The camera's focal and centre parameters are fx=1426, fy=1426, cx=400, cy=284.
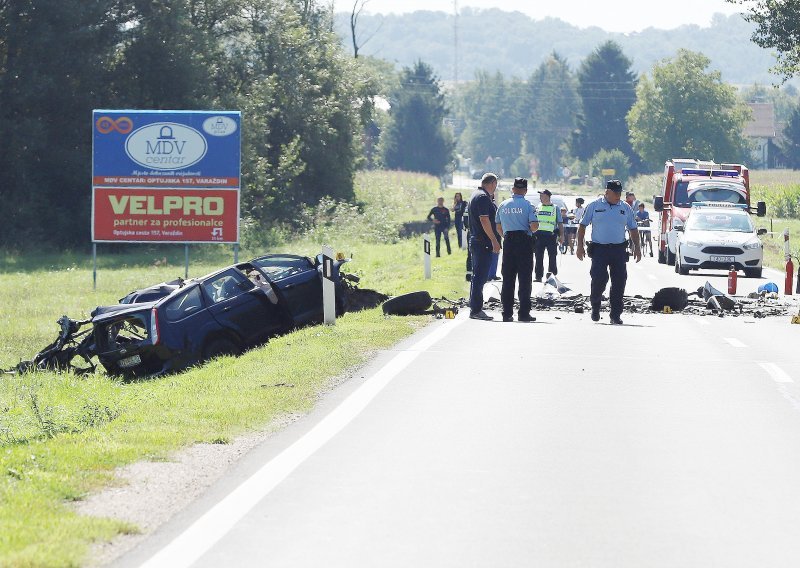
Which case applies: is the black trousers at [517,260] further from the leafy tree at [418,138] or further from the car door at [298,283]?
the leafy tree at [418,138]

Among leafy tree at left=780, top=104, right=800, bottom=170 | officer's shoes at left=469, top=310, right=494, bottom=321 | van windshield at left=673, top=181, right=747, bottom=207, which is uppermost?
leafy tree at left=780, top=104, right=800, bottom=170

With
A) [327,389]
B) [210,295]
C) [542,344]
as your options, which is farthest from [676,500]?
[210,295]

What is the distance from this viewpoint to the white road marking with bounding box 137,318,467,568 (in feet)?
20.9

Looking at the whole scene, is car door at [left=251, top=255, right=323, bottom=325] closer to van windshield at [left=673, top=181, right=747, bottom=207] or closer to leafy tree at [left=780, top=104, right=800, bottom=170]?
van windshield at [left=673, top=181, right=747, bottom=207]

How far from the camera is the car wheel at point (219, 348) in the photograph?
16938 millimetres

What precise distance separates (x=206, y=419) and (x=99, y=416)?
159cm

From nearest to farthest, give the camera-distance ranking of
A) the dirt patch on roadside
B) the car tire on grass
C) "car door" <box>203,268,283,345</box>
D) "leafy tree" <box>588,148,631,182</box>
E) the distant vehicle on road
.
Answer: the dirt patch on roadside
"car door" <box>203,268,283,345</box>
the car tire on grass
the distant vehicle on road
"leafy tree" <box>588,148,631,182</box>

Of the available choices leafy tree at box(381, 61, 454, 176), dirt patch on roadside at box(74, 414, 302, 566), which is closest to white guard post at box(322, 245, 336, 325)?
dirt patch on roadside at box(74, 414, 302, 566)

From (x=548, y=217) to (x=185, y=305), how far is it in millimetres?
11075

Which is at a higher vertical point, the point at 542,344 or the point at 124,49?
the point at 124,49

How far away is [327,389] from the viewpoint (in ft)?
39.4

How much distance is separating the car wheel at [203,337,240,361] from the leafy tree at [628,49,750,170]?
106m

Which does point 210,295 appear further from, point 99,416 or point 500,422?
point 500,422

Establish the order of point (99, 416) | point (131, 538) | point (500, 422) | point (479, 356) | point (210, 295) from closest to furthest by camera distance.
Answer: point (131, 538) → point (500, 422) → point (99, 416) → point (479, 356) → point (210, 295)
